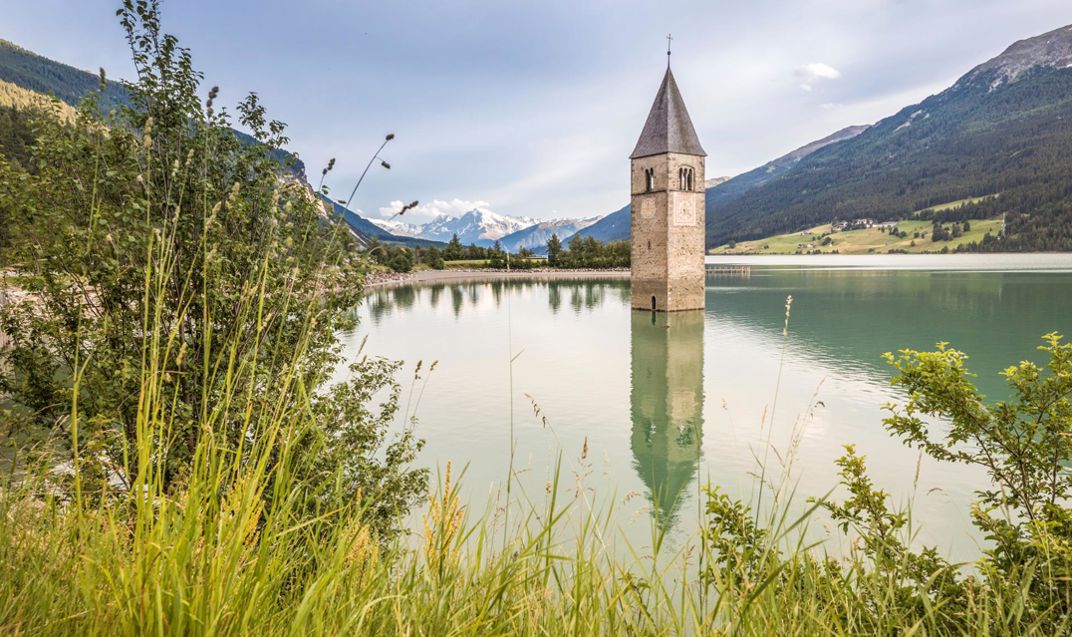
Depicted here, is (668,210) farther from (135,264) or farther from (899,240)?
(899,240)

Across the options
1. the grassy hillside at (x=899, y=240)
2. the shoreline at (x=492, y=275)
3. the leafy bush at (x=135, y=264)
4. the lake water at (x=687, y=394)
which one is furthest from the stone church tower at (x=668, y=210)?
the grassy hillside at (x=899, y=240)

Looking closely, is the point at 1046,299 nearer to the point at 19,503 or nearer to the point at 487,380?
the point at 487,380

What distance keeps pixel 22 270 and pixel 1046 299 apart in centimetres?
5716

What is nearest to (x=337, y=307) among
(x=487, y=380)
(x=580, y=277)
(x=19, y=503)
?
(x=19, y=503)

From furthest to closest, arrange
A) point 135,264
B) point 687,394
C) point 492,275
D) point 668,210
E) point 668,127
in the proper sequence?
point 492,275 < point 668,127 < point 668,210 < point 687,394 < point 135,264

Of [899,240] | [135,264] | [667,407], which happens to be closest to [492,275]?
[667,407]

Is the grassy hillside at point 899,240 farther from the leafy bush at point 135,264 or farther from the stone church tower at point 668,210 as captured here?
the leafy bush at point 135,264

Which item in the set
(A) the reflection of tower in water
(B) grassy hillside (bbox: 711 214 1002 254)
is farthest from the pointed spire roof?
(B) grassy hillside (bbox: 711 214 1002 254)

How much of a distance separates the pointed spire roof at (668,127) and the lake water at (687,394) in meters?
12.4

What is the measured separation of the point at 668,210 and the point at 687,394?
2302cm

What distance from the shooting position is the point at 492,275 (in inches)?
4102

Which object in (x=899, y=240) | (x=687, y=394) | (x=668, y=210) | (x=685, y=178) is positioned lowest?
(x=687, y=394)

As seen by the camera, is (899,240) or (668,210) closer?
(668,210)

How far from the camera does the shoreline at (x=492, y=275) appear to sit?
311 ft
